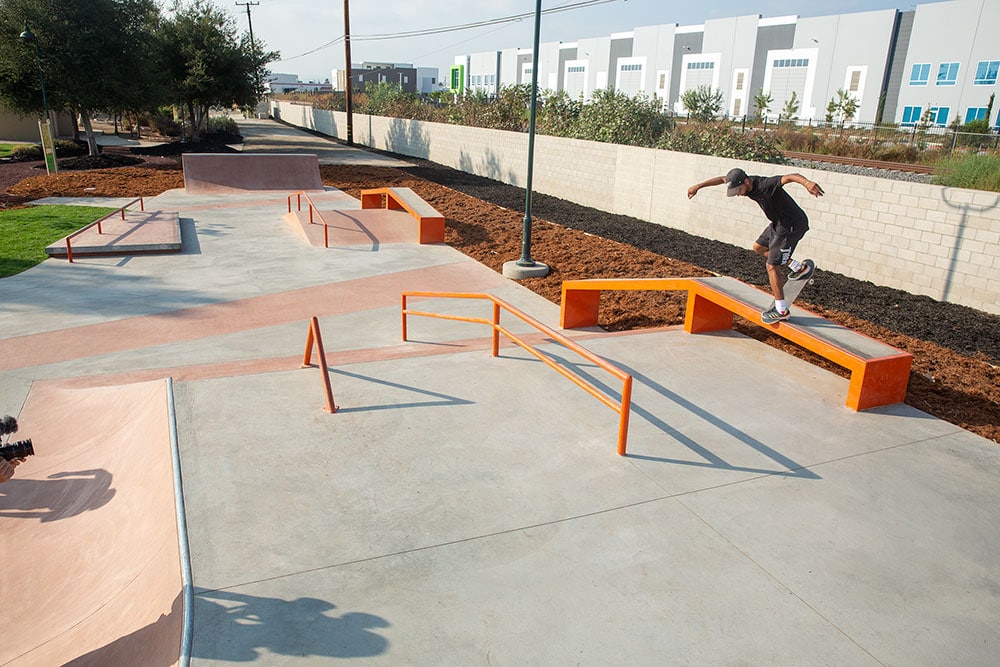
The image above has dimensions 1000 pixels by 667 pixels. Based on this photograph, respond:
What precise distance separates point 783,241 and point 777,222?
213 millimetres

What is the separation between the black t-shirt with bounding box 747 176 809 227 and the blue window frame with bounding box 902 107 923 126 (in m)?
60.2

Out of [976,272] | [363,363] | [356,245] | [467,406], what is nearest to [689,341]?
[467,406]

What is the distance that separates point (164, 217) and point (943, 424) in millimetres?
16228

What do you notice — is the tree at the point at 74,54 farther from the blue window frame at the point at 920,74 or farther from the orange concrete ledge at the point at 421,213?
the blue window frame at the point at 920,74

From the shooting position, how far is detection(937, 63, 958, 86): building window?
176ft

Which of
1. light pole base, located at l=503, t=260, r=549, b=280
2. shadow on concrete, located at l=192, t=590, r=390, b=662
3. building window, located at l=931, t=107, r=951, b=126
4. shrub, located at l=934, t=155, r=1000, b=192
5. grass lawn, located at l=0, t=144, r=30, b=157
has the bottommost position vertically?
shadow on concrete, located at l=192, t=590, r=390, b=662

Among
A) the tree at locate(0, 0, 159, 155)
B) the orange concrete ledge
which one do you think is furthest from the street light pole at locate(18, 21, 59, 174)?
the orange concrete ledge

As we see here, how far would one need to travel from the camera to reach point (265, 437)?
589cm

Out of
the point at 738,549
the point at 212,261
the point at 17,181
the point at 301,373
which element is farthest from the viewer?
the point at 17,181

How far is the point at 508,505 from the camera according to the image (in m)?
5.00

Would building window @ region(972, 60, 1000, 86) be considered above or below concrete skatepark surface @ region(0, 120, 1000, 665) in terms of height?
above

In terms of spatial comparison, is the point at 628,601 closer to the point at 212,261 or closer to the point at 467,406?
the point at 467,406

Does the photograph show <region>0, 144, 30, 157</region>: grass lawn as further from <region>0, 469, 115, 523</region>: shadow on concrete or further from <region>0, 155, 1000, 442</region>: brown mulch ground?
<region>0, 469, 115, 523</region>: shadow on concrete

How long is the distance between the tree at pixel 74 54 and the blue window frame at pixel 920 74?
57956 mm
